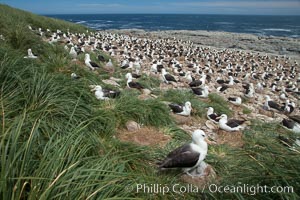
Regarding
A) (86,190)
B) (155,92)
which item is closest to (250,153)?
(86,190)

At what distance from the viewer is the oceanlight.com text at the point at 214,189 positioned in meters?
2.78

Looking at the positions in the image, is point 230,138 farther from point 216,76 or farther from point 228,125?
point 216,76

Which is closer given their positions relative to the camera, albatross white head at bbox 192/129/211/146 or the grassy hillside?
the grassy hillside

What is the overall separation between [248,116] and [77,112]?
23.6 feet

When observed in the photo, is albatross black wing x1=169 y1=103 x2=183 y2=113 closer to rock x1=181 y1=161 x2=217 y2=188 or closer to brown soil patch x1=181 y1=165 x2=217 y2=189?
rock x1=181 y1=161 x2=217 y2=188

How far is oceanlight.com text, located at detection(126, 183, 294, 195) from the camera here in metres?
2.78

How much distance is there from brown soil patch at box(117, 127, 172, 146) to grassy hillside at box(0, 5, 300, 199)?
0.52 ft

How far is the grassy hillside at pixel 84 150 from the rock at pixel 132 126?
0.10 metres

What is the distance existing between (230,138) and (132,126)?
2.94 meters

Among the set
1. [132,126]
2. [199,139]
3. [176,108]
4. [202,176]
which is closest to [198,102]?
[176,108]

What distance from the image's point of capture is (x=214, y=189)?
3436 mm

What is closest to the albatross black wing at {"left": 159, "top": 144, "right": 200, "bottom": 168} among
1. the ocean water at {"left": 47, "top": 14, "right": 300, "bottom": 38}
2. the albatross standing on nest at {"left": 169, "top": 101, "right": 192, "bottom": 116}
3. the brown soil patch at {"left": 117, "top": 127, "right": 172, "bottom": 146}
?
the brown soil patch at {"left": 117, "top": 127, "right": 172, "bottom": 146}

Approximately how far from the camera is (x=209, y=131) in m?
7.85

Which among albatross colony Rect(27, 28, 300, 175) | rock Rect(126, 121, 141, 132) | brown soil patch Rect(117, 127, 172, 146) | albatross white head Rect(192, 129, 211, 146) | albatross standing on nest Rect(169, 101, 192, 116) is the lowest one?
albatross colony Rect(27, 28, 300, 175)
